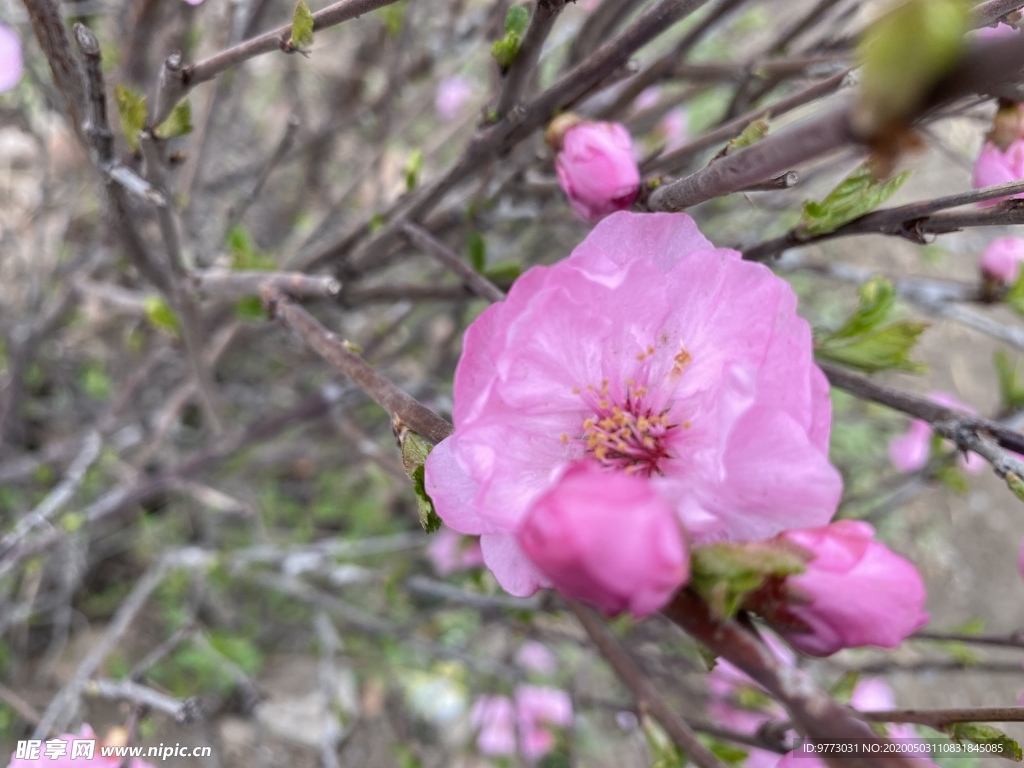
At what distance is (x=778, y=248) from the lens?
39.1 inches

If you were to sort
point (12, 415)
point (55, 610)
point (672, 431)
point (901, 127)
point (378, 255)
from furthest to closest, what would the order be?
point (55, 610) → point (12, 415) → point (378, 255) → point (672, 431) → point (901, 127)

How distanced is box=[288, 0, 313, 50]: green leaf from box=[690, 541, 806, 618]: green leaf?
72cm

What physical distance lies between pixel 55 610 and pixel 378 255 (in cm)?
186

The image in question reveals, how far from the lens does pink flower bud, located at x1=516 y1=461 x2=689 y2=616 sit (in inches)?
19.9

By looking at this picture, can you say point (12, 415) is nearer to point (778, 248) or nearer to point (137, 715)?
point (137, 715)

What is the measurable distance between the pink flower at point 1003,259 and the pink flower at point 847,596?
103cm

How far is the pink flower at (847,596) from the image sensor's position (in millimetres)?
624

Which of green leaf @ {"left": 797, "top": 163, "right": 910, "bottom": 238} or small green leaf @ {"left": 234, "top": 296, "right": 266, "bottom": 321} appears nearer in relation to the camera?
green leaf @ {"left": 797, "top": 163, "right": 910, "bottom": 238}

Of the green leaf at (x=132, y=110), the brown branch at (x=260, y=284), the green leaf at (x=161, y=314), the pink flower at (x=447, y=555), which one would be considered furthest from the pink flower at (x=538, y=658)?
the green leaf at (x=132, y=110)

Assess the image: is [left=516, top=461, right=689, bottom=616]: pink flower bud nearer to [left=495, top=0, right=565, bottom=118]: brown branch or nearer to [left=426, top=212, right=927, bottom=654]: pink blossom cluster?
[left=426, top=212, right=927, bottom=654]: pink blossom cluster

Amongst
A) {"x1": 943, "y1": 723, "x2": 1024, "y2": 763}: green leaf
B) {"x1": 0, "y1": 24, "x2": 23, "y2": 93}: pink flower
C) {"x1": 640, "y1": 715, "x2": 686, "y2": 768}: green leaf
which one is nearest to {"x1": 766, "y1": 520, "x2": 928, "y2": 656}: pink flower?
{"x1": 943, "y1": 723, "x2": 1024, "y2": 763}: green leaf

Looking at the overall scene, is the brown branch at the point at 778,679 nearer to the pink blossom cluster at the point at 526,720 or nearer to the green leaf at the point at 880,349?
the green leaf at the point at 880,349

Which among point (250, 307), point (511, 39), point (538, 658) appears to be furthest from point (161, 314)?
point (538, 658)

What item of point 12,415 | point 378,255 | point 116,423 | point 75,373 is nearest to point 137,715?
point 378,255
